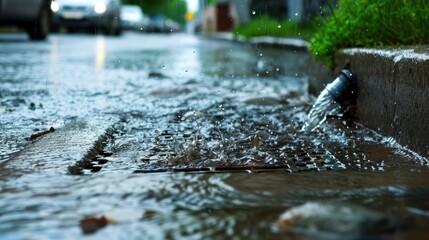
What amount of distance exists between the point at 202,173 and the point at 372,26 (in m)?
2.22

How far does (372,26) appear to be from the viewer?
14.2 ft

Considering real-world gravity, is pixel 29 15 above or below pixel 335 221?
above

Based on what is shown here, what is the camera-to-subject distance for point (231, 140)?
3434 millimetres

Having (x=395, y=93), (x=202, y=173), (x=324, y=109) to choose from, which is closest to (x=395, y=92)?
(x=395, y=93)

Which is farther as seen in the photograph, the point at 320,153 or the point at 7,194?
the point at 320,153

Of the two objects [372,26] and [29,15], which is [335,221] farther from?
[29,15]

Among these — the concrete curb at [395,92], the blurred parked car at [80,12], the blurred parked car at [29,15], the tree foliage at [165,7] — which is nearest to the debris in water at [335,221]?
the concrete curb at [395,92]

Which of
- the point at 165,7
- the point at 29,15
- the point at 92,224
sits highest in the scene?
the point at 165,7

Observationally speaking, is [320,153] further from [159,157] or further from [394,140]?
[159,157]

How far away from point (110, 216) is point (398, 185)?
109 cm

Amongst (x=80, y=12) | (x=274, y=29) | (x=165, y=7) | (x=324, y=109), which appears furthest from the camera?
(x=165, y=7)

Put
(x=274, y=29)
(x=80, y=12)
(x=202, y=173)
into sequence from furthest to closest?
(x=80, y=12), (x=274, y=29), (x=202, y=173)

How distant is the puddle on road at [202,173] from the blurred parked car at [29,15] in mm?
9090

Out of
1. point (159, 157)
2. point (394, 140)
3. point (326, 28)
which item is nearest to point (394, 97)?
point (394, 140)
